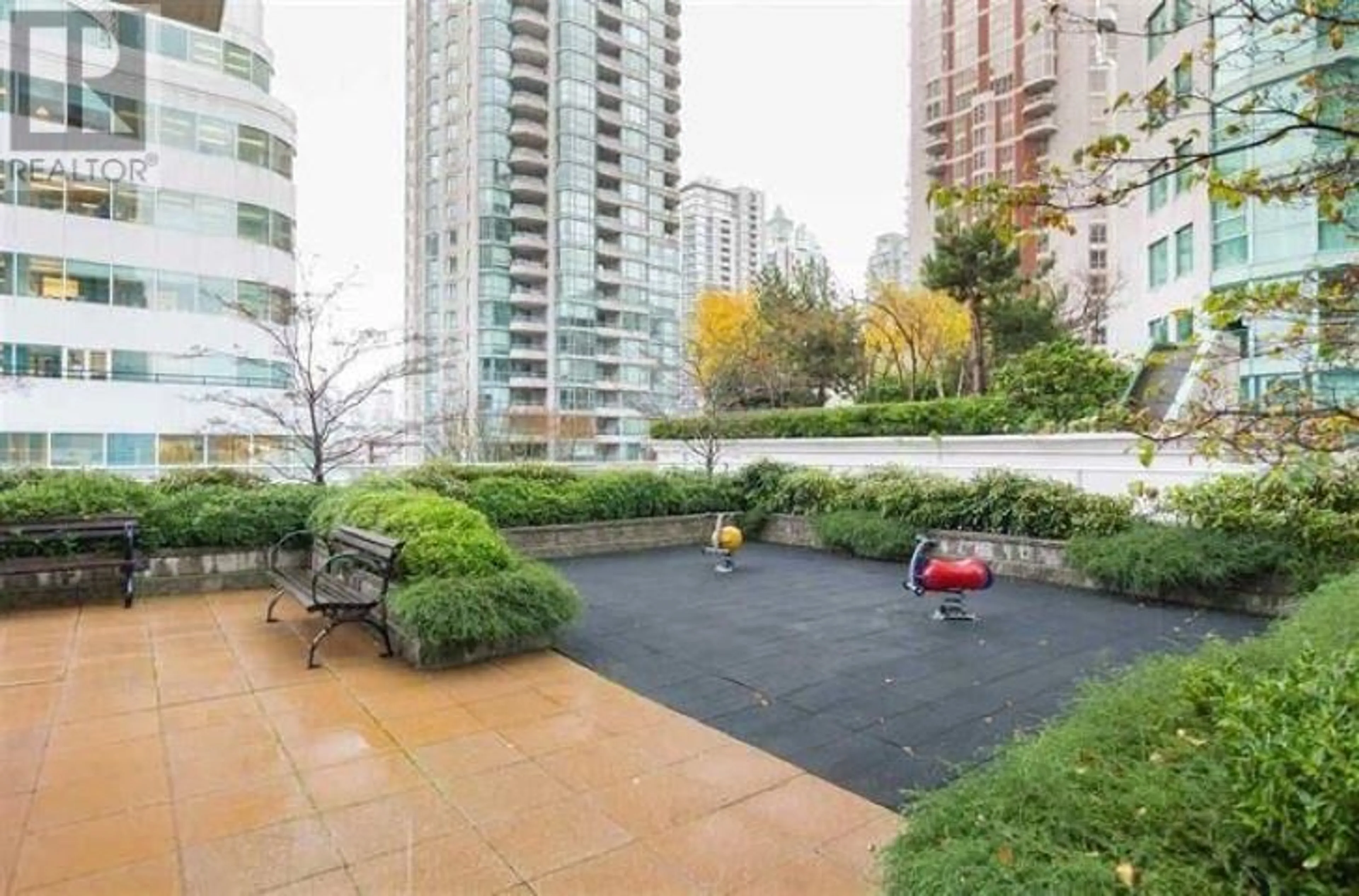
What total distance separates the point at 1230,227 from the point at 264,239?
2321 cm

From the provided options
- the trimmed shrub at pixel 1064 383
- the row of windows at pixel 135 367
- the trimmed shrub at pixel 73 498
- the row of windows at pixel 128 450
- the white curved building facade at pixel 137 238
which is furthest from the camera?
the row of windows at pixel 128 450

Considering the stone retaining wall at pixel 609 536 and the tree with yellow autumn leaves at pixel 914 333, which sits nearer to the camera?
the stone retaining wall at pixel 609 536

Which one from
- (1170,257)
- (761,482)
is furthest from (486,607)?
(1170,257)

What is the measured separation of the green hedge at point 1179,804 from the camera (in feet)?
5.22

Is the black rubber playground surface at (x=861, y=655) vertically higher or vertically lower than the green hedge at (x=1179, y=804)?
lower

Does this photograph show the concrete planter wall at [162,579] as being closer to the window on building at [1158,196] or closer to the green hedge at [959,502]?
the green hedge at [959,502]

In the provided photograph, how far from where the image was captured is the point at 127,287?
1791cm

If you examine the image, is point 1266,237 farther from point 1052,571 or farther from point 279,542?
point 279,542

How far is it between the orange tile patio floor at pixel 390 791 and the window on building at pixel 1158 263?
19.0 meters

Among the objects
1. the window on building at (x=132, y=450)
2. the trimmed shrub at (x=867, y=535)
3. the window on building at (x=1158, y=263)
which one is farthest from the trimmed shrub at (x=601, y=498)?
the window on building at (x=132, y=450)

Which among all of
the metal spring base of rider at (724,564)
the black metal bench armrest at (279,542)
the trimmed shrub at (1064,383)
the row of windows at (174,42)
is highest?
the row of windows at (174,42)

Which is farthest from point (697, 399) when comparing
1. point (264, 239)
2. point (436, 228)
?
point (436, 228)

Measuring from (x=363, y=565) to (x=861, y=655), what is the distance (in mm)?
3765

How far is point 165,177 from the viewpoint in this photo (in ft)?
59.7
